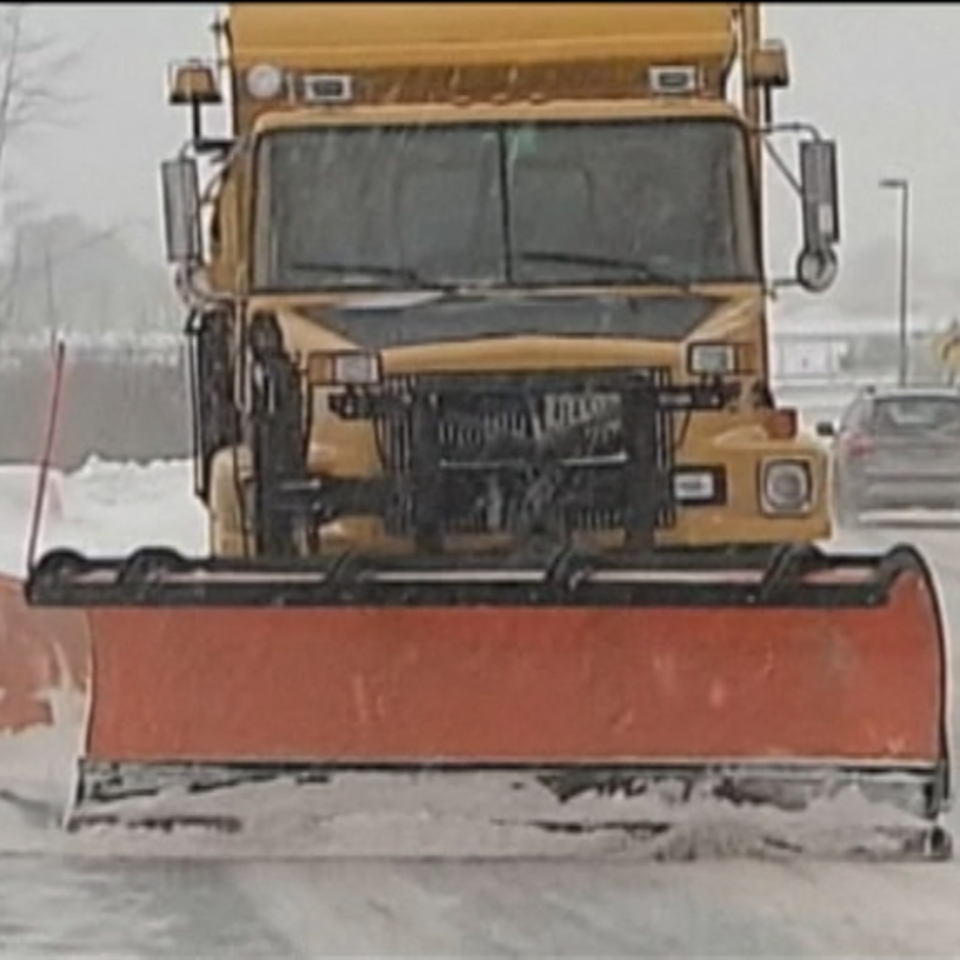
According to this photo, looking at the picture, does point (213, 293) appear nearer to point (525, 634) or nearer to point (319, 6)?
point (319, 6)

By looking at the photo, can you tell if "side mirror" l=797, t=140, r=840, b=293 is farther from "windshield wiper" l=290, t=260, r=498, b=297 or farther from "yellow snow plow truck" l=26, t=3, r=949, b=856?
"windshield wiper" l=290, t=260, r=498, b=297

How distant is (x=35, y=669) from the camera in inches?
436

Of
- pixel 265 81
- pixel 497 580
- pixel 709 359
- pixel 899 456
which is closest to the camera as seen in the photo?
pixel 497 580

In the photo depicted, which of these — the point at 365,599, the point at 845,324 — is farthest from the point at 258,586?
the point at 845,324

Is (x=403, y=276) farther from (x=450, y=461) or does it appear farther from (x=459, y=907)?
(x=459, y=907)

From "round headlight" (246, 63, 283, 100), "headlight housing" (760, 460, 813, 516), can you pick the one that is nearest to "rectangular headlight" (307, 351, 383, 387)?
"headlight housing" (760, 460, 813, 516)

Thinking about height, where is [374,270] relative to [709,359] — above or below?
above

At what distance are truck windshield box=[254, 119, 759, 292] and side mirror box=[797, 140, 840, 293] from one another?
0.20m

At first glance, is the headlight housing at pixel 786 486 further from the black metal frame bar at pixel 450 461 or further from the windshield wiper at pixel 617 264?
the windshield wiper at pixel 617 264

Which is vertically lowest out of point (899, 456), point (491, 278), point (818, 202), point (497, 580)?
point (899, 456)

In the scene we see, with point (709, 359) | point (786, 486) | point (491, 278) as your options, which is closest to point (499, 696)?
point (786, 486)

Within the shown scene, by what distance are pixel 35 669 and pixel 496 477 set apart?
2.32m

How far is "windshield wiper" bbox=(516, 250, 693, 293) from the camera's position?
10227 mm

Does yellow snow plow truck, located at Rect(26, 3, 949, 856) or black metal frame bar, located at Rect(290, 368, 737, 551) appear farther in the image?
black metal frame bar, located at Rect(290, 368, 737, 551)
